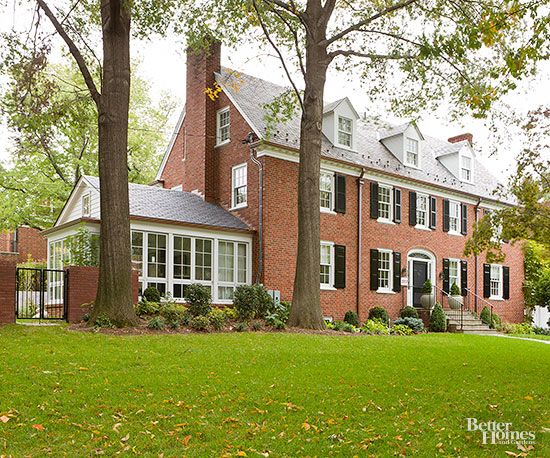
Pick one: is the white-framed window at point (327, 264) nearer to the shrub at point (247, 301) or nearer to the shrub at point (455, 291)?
the shrub at point (247, 301)

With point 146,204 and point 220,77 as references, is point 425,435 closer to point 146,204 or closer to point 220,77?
point 146,204

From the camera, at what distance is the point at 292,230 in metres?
21.2

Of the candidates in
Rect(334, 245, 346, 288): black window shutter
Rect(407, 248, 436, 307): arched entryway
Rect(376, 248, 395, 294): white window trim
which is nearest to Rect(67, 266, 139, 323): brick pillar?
Rect(334, 245, 346, 288): black window shutter

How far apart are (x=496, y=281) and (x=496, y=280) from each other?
0.16ft

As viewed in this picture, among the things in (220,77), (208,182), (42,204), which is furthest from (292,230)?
(42,204)

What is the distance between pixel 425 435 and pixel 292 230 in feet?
50.1

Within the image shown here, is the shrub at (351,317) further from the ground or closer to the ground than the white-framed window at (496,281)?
closer to the ground

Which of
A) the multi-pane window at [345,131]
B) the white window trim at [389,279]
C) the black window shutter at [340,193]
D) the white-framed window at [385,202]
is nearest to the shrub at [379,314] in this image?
the white window trim at [389,279]

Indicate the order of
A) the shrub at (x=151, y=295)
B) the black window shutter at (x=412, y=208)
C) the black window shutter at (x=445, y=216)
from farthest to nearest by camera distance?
1. the black window shutter at (x=445, y=216)
2. the black window shutter at (x=412, y=208)
3. the shrub at (x=151, y=295)

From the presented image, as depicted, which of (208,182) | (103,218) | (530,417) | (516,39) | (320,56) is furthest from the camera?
(208,182)

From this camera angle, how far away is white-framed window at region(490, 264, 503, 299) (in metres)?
29.7

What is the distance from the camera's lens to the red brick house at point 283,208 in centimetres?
1966

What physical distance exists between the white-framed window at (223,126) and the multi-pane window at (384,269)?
284 inches

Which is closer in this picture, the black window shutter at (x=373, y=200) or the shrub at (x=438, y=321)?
the shrub at (x=438, y=321)
